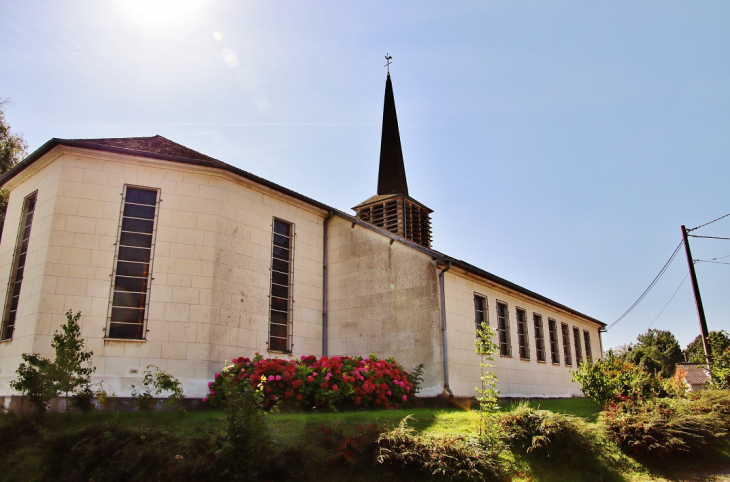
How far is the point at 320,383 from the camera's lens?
484 inches

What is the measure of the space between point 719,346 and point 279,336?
1483cm

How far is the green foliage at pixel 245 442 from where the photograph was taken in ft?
22.8

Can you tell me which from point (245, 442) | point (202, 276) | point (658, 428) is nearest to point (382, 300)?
point (202, 276)

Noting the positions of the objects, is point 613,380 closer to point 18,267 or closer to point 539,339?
point 539,339

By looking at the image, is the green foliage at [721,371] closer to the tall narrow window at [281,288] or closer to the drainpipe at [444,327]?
the drainpipe at [444,327]

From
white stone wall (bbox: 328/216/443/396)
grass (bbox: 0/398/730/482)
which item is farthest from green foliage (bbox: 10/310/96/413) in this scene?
white stone wall (bbox: 328/216/443/396)

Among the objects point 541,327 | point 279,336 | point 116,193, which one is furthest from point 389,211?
point 116,193

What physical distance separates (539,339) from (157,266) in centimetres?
1550

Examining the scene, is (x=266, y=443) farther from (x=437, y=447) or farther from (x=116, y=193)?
(x=116, y=193)

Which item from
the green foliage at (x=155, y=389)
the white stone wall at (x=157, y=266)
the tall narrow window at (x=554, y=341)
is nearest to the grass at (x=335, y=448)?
the green foliage at (x=155, y=389)

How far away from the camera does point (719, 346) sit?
60.0 feet

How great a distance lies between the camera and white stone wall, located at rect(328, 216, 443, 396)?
14977 millimetres

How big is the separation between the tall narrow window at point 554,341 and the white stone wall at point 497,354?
0.26 meters

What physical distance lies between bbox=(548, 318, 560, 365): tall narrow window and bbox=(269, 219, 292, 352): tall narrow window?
12.8 metres
